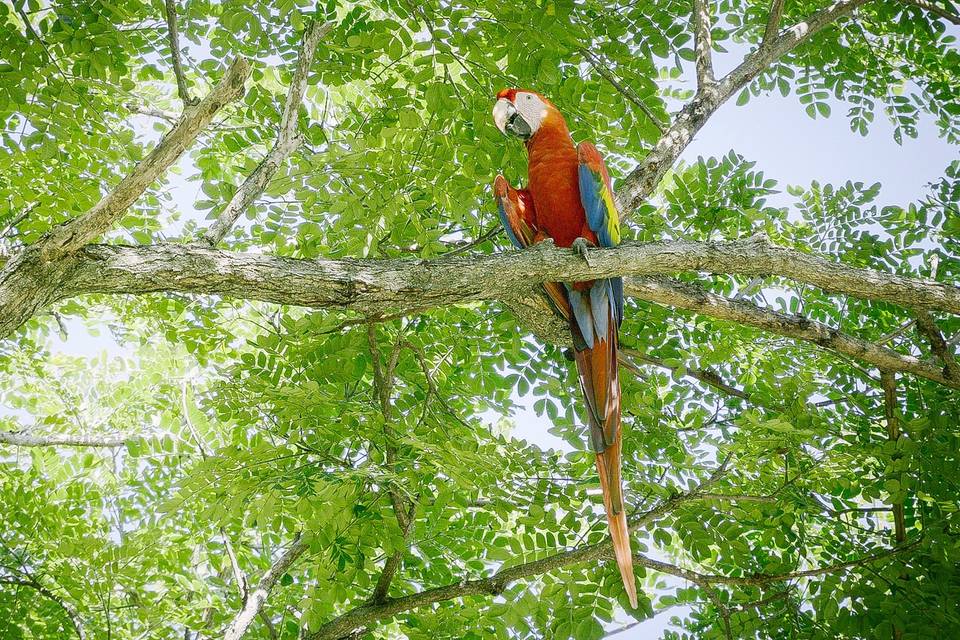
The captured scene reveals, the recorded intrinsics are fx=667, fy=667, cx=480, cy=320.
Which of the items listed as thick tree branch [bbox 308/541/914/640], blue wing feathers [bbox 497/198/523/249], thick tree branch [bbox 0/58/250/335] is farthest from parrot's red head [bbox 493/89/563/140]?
thick tree branch [bbox 308/541/914/640]

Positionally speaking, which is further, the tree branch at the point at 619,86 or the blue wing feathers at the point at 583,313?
the tree branch at the point at 619,86

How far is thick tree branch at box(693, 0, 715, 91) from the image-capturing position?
11.2 feet

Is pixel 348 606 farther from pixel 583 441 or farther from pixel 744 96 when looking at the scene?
pixel 744 96

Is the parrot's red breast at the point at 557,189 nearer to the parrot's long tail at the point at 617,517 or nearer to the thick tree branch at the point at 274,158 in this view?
the parrot's long tail at the point at 617,517

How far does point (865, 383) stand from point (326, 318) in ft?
9.72

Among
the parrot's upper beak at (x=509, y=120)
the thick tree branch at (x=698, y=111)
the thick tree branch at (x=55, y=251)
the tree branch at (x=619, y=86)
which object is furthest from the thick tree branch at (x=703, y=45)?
the thick tree branch at (x=55, y=251)

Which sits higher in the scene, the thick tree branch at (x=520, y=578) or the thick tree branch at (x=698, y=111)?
the thick tree branch at (x=698, y=111)

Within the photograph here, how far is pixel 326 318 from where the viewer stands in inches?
129

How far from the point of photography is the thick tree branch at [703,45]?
3.41 m

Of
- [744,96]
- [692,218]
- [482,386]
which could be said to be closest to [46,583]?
[482,386]

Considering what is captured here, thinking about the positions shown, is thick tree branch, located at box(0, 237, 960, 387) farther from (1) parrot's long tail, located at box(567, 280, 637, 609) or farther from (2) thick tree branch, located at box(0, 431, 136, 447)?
(2) thick tree branch, located at box(0, 431, 136, 447)

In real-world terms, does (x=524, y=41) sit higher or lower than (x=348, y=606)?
higher

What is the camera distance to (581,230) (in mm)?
3098

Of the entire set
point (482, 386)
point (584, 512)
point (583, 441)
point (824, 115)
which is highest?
point (824, 115)
